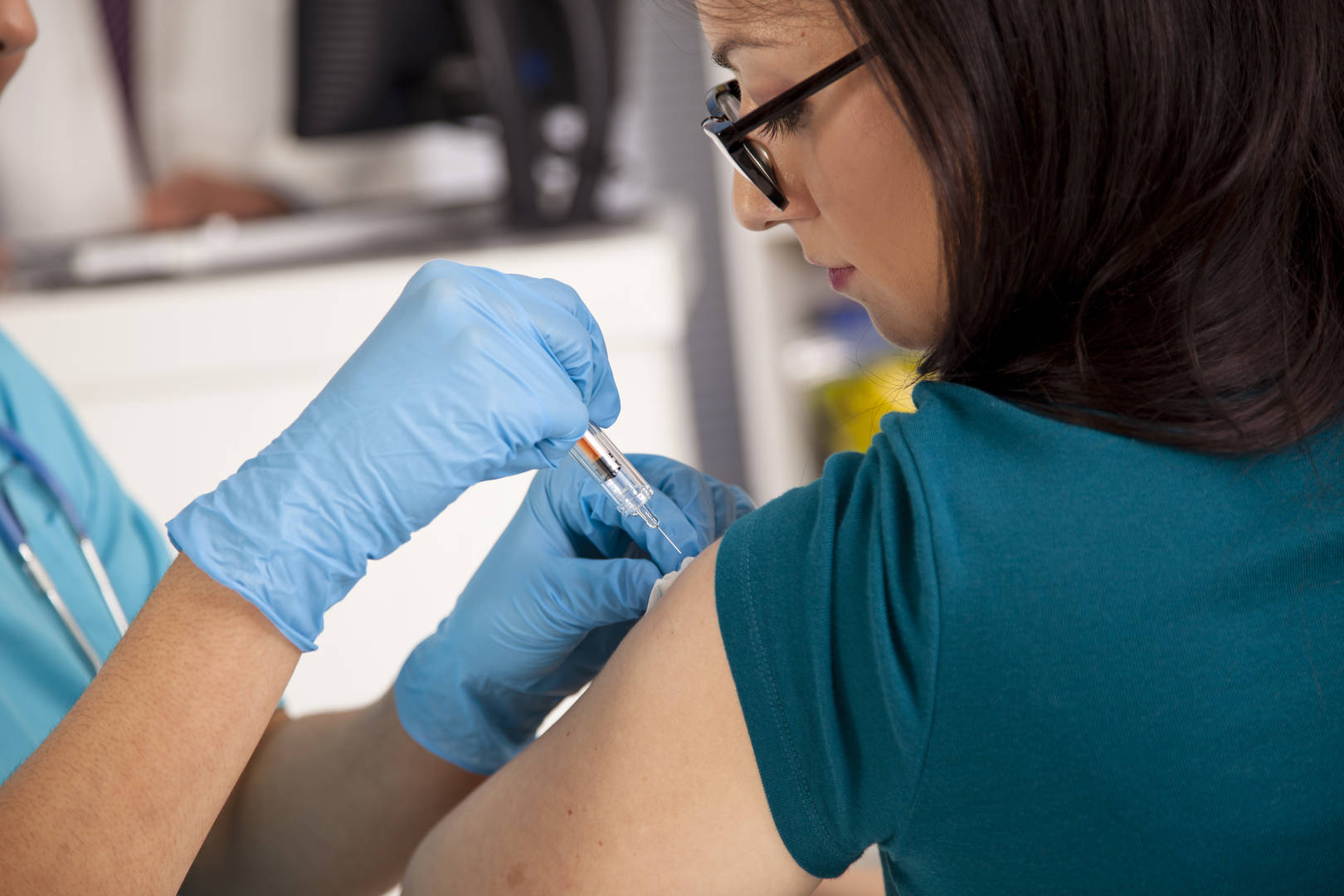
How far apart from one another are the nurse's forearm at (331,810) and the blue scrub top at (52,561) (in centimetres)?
20

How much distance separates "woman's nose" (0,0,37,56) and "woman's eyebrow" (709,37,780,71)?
609 millimetres

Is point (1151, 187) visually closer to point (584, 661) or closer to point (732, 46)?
point (732, 46)

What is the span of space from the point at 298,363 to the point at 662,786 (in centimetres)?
135

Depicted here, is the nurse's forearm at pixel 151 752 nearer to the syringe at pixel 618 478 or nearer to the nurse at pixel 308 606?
the nurse at pixel 308 606

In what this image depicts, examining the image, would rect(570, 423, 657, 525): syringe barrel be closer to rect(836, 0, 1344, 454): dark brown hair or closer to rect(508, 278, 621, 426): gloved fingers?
rect(508, 278, 621, 426): gloved fingers

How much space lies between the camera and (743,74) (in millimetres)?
743

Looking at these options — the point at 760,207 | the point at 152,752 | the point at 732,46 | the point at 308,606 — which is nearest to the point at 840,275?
the point at 760,207

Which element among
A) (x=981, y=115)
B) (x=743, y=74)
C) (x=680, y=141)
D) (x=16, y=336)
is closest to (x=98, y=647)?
(x=743, y=74)

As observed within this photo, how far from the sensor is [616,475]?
84 centimetres

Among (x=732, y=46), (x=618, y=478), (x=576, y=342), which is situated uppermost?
(x=732, y=46)

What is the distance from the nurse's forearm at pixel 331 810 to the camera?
0.98m

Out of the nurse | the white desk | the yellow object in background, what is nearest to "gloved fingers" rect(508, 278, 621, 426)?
the nurse

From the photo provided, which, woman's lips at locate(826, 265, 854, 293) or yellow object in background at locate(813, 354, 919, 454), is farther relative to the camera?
yellow object in background at locate(813, 354, 919, 454)

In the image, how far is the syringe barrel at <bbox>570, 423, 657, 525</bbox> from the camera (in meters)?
0.84
